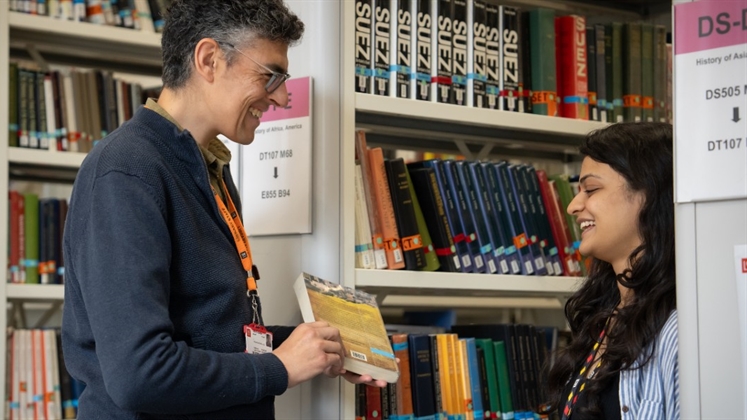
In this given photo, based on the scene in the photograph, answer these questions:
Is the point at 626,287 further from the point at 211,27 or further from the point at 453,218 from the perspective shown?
the point at 211,27

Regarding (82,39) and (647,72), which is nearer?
(647,72)

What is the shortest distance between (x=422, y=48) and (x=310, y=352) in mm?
1041

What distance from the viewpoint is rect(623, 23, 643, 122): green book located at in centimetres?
293

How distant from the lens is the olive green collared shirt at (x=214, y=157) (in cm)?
175

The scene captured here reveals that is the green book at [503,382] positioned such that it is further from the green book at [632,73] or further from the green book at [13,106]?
the green book at [13,106]

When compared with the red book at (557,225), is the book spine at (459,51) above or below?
above

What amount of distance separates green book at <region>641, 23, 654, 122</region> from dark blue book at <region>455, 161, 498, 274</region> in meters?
0.69

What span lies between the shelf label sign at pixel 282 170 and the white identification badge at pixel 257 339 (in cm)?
43

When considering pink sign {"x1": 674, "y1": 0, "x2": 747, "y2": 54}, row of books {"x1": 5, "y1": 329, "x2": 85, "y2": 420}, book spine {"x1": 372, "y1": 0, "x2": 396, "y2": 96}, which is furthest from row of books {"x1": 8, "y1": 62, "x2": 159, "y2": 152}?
pink sign {"x1": 674, "y1": 0, "x2": 747, "y2": 54}

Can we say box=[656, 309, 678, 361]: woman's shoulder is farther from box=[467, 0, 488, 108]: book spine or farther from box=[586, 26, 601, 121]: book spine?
box=[586, 26, 601, 121]: book spine

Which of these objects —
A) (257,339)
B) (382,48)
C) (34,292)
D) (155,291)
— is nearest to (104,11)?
(34,292)

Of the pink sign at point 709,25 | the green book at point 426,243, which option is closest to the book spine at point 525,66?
the green book at point 426,243

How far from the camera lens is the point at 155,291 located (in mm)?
1517

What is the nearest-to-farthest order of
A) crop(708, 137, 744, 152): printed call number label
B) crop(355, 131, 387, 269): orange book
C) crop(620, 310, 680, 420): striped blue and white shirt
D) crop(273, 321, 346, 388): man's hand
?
crop(708, 137, 744, 152): printed call number label < crop(273, 321, 346, 388): man's hand < crop(620, 310, 680, 420): striped blue and white shirt < crop(355, 131, 387, 269): orange book
